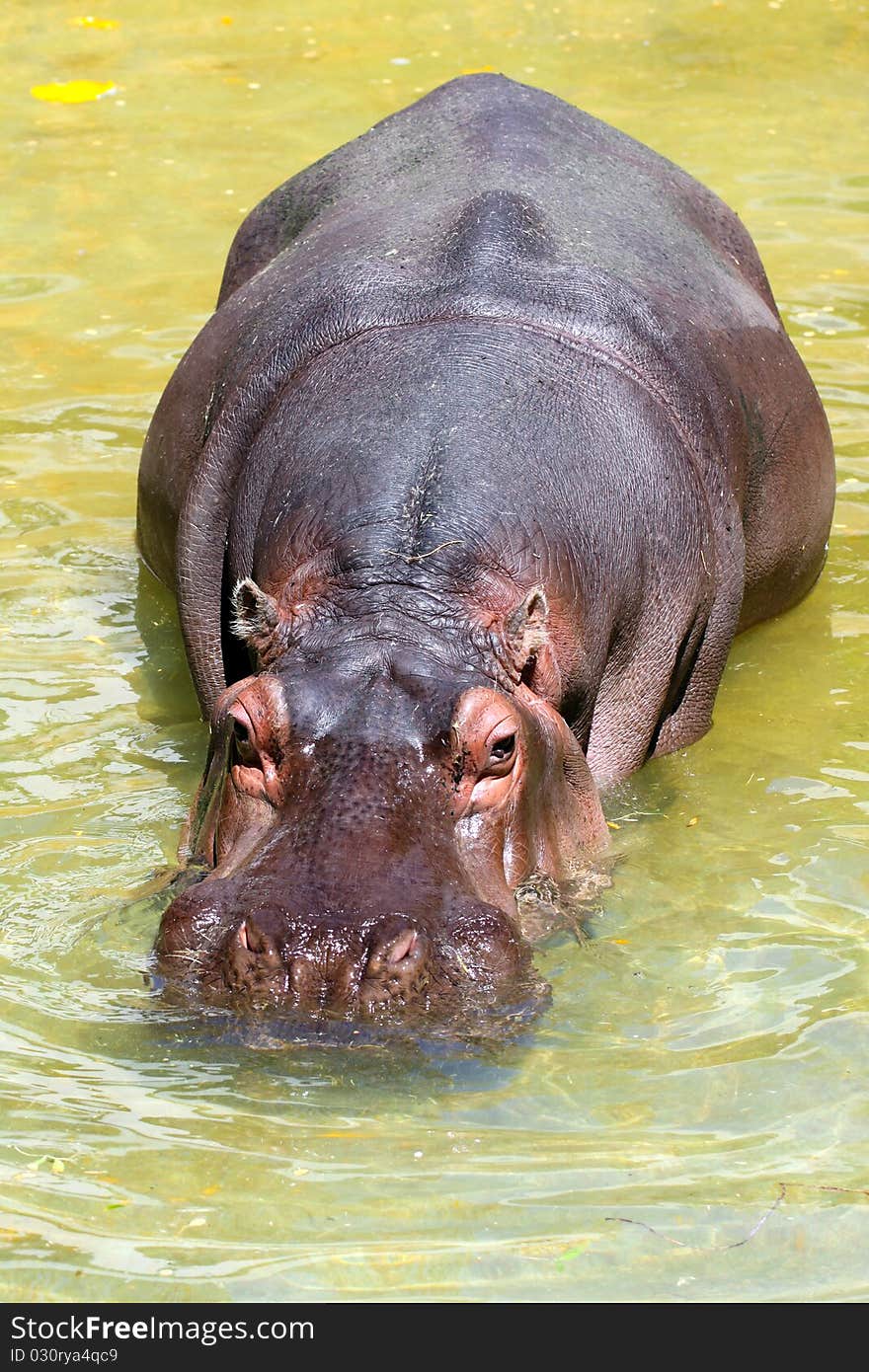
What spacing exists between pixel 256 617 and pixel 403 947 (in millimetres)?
1148

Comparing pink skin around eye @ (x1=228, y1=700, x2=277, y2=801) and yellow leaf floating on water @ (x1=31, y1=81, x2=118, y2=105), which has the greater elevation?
pink skin around eye @ (x1=228, y1=700, x2=277, y2=801)

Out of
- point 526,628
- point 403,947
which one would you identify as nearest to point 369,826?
point 403,947

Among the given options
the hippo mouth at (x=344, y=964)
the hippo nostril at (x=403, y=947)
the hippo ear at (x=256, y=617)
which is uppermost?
the hippo ear at (x=256, y=617)

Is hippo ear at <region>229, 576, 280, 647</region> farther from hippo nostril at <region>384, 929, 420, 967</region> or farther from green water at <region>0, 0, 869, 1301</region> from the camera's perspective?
hippo nostril at <region>384, 929, 420, 967</region>

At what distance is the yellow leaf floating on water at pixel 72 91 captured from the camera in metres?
12.3

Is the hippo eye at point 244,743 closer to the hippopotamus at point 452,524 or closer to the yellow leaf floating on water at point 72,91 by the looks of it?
the hippopotamus at point 452,524

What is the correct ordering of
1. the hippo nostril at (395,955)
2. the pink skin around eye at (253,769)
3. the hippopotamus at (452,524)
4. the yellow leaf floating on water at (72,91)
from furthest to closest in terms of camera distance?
the yellow leaf floating on water at (72,91) → the pink skin around eye at (253,769) → the hippopotamus at (452,524) → the hippo nostril at (395,955)

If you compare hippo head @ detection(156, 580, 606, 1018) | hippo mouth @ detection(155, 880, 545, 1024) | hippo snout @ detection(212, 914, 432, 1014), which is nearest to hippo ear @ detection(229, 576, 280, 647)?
hippo head @ detection(156, 580, 606, 1018)

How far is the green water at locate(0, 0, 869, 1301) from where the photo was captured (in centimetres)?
359

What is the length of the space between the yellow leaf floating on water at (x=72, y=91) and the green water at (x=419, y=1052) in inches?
113

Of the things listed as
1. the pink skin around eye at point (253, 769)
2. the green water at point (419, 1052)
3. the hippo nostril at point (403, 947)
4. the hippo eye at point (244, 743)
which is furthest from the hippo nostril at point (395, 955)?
the hippo eye at point (244, 743)

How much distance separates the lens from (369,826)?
13.3 feet

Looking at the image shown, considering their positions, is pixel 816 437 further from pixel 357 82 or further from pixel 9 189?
pixel 357 82

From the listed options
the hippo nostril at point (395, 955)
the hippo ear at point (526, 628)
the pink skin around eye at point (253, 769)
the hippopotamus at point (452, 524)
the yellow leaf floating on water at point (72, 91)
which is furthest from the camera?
the yellow leaf floating on water at point (72, 91)
